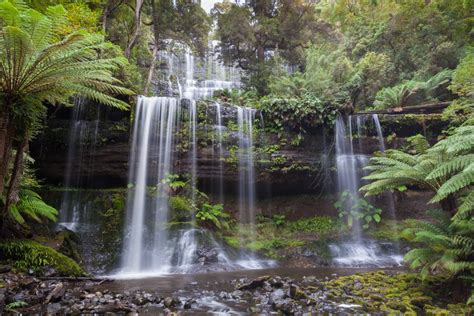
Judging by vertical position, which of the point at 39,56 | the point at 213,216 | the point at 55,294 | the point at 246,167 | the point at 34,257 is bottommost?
the point at 55,294

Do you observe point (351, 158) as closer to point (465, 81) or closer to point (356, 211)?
point (356, 211)

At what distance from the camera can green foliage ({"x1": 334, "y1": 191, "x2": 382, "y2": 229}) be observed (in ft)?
37.2

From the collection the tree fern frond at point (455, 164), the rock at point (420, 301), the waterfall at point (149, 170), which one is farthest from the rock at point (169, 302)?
the waterfall at point (149, 170)

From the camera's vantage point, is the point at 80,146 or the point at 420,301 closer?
the point at 420,301

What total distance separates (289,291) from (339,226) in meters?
7.17

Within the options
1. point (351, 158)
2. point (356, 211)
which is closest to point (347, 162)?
point (351, 158)

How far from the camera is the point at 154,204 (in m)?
10.4

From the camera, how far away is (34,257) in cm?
571

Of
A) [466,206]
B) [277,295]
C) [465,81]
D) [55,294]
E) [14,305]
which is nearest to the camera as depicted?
[14,305]

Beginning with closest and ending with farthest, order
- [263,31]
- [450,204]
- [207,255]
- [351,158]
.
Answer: [450,204] < [207,255] < [351,158] < [263,31]

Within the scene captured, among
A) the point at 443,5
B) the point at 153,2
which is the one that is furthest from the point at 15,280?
the point at 443,5

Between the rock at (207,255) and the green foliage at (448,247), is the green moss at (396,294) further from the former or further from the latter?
the rock at (207,255)

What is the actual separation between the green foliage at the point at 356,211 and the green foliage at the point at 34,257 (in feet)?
28.9

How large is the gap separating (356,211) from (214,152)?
5.41 metres
